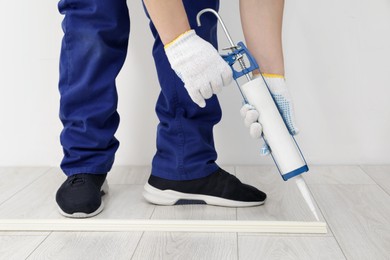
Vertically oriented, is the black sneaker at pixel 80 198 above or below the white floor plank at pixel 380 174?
above

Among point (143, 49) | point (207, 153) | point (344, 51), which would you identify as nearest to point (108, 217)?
point (207, 153)

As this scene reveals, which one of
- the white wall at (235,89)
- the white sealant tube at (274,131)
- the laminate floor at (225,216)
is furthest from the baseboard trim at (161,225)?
the white wall at (235,89)

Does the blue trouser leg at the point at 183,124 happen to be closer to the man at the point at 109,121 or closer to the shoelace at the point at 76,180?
the man at the point at 109,121

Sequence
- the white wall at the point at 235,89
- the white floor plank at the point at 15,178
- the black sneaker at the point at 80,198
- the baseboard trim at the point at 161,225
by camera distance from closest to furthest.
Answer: the baseboard trim at the point at 161,225, the black sneaker at the point at 80,198, the white floor plank at the point at 15,178, the white wall at the point at 235,89

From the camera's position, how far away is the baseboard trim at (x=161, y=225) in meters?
1.18

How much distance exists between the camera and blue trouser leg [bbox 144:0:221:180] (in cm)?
134

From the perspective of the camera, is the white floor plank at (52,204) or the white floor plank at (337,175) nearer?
the white floor plank at (52,204)

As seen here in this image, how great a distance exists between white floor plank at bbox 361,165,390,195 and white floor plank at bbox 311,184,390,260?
0.12ft

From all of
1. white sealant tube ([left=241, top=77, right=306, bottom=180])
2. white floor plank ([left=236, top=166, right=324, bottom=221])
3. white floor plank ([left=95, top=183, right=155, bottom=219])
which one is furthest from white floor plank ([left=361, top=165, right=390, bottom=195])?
white floor plank ([left=95, top=183, right=155, bottom=219])

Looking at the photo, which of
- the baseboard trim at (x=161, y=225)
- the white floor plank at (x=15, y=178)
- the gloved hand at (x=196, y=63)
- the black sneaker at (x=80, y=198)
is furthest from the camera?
the white floor plank at (x=15, y=178)

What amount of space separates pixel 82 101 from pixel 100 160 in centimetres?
15

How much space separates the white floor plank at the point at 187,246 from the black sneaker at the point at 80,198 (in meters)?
0.19

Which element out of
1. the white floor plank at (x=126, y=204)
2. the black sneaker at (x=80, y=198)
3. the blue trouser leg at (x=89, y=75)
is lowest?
the white floor plank at (x=126, y=204)

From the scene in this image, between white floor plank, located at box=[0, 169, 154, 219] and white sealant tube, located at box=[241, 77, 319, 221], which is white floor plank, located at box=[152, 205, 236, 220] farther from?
white sealant tube, located at box=[241, 77, 319, 221]
